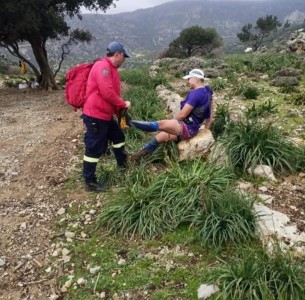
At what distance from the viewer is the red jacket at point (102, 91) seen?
5559 mm

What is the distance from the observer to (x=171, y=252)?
15.2 ft

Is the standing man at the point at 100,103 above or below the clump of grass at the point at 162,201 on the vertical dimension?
above

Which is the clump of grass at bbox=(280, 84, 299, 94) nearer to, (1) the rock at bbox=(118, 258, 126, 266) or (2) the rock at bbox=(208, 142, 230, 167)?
(2) the rock at bbox=(208, 142, 230, 167)

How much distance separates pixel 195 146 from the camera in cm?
653

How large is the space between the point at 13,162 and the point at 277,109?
6.31m

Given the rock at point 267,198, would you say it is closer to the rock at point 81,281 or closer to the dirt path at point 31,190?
the rock at point 81,281

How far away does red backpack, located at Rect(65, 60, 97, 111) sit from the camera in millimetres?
5863

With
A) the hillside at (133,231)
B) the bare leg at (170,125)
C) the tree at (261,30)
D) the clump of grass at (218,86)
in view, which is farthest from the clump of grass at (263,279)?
the tree at (261,30)

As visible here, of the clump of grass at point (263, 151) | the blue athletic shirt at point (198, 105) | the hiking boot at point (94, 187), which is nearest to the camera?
the clump of grass at point (263, 151)

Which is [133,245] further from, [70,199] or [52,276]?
[70,199]

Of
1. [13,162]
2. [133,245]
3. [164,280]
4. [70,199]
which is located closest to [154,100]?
[13,162]

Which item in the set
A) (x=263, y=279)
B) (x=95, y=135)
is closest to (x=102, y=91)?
(x=95, y=135)

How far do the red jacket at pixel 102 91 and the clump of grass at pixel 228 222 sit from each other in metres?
2.08

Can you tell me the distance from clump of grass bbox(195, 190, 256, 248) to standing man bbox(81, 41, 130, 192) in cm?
204
